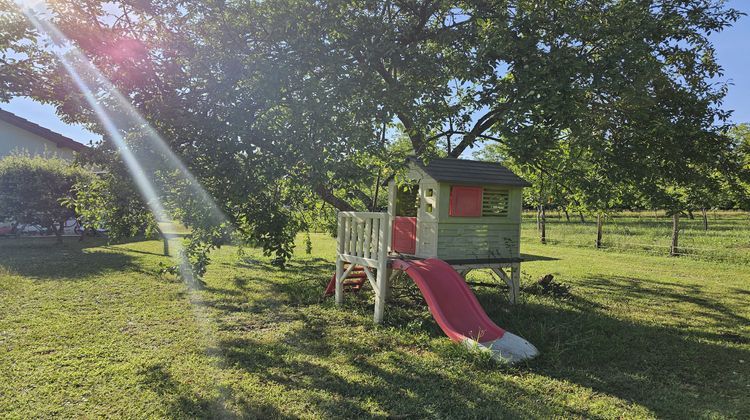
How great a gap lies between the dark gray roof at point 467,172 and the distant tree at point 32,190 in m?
13.2

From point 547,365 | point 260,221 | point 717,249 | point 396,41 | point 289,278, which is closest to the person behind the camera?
point 547,365

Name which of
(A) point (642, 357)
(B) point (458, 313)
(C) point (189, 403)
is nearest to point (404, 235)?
(B) point (458, 313)

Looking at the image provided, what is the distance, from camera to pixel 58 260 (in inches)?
501

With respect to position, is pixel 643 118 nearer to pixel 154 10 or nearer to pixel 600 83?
pixel 600 83

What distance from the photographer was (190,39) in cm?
649

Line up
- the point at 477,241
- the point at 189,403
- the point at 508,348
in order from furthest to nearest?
the point at 477,241, the point at 508,348, the point at 189,403

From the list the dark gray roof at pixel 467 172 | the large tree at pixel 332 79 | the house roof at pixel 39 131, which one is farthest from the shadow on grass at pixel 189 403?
the house roof at pixel 39 131

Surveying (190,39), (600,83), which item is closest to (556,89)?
(600,83)

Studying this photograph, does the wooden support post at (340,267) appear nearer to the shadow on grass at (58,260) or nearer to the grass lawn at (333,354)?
the grass lawn at (333,354)

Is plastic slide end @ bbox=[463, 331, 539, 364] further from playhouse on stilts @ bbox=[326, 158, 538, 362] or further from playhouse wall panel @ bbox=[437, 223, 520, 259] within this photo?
playhouse wall panel @ bbox=[437, 223, 520, 259]

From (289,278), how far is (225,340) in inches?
202

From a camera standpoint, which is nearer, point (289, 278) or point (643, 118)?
point (643, 118)

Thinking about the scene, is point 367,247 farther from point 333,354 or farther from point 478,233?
point 333,354

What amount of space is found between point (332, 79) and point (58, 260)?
10820 mm
